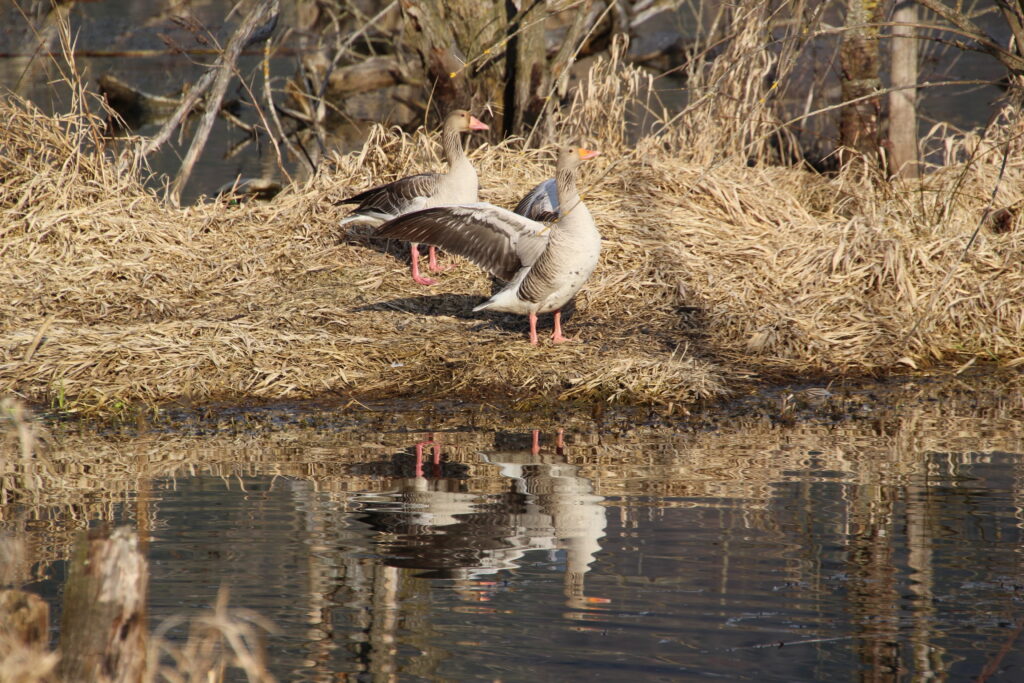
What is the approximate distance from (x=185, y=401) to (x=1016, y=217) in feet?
21.9

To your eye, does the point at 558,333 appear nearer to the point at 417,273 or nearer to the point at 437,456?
the point at 417,273

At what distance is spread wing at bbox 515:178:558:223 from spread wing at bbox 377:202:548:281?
0.77 m

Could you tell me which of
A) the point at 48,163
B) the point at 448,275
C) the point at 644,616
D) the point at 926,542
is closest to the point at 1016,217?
the point at 448,275

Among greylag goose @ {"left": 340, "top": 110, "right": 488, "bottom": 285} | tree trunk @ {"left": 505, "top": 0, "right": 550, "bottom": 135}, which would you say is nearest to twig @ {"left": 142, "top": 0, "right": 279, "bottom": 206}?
tree trunk @ {"left": 505, "top": 0, "right": 550, "bottom": 135}

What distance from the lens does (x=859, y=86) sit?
10.6 m

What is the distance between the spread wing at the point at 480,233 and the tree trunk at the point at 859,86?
368 centimetres

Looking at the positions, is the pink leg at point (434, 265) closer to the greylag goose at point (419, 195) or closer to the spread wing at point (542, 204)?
the greylag goose at point (419, 195)

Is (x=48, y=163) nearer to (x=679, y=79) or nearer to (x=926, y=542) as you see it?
(x=926, y=542)

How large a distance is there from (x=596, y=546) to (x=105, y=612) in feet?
7.44

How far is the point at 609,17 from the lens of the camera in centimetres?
1659

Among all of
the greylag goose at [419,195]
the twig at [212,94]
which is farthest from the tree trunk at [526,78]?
the twig at [212,94]

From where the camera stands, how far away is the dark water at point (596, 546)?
12.2 ft

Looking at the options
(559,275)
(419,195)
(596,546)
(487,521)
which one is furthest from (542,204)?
(596,546)

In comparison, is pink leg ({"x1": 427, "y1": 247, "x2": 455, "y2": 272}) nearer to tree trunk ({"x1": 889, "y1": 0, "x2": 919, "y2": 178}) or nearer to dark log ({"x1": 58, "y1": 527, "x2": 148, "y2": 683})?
tree trunk ({"x1": 889, "y1": 0, "x2": 919, "y2": 178})
